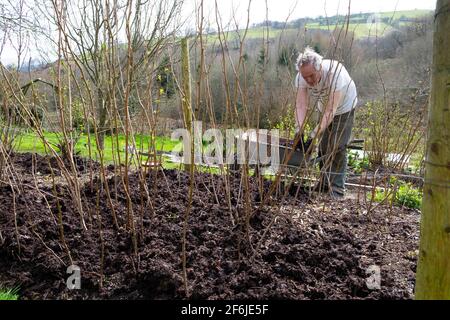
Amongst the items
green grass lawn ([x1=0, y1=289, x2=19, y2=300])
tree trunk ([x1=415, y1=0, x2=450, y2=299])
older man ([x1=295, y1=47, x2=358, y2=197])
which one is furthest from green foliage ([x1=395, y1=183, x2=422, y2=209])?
green grass lawn ([x1=0, y1=289, x2=19, y2=300])

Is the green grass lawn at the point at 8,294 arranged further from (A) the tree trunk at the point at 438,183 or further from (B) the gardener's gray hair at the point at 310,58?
(B) the gardener's gray hair at the point at 310,58

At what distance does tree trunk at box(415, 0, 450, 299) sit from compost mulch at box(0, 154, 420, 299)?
0.73m

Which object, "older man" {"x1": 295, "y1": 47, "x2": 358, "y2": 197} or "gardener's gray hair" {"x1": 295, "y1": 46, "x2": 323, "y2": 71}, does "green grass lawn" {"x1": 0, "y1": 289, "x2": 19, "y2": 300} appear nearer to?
"older man" {"x1": 295, "y1": 47, "x2": 358, "y2": 197}

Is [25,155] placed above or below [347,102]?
below

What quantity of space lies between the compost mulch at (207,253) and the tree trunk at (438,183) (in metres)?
0.73

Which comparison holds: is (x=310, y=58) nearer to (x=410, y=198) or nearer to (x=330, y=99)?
(x=330, y=99)

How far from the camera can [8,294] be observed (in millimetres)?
1938

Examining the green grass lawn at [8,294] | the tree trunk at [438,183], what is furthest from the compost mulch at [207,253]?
the tree trunk at [438,183]

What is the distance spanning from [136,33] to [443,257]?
558 centimetres

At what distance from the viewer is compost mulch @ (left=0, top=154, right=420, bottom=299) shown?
200cm
